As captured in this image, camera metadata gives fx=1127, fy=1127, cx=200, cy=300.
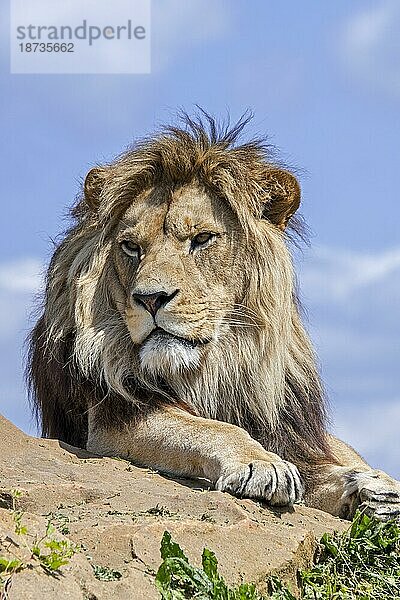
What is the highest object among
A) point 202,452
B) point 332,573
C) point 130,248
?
point 130,248

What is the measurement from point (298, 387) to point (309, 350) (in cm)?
28

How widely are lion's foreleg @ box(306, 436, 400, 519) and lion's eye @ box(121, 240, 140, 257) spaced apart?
169 centimetres

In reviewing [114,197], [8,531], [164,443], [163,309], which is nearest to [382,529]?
[164,443]

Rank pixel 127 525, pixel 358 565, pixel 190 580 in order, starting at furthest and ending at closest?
pixel 358 565
pixel 127 525
pixel 190 580

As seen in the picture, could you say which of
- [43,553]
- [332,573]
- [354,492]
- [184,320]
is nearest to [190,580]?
[43,553]

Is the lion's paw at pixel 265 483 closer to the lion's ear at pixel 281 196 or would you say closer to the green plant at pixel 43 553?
the green plant at pixel 43 553

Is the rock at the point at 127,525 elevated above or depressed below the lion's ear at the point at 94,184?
below

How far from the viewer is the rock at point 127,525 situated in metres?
4.02

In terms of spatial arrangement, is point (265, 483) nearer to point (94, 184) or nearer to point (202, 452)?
point (202, 452)

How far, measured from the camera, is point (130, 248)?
677cm

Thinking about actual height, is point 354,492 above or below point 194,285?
below

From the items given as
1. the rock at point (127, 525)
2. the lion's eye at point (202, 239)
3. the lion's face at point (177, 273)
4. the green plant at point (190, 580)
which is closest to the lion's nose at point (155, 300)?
the lion's face at point (177, 273)

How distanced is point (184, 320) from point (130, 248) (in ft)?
2.30

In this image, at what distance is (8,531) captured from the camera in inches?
158
